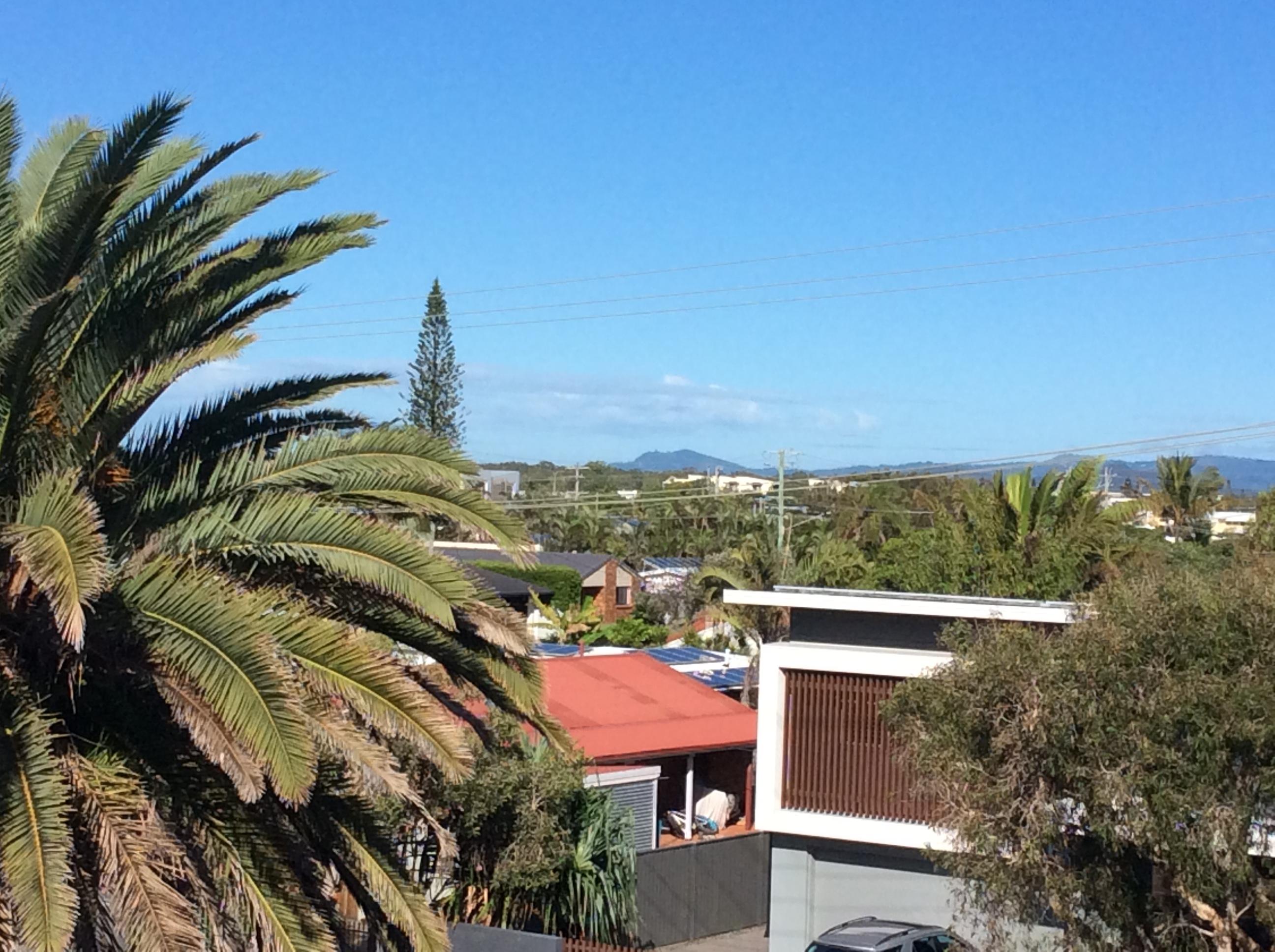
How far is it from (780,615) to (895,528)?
43.8 metres

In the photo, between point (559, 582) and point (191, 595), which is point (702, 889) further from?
point (559, 582)

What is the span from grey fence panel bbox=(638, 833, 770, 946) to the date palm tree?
10.6 metres

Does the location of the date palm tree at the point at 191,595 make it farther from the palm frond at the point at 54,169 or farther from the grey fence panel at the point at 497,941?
the grey fence panel at the point at 497,941

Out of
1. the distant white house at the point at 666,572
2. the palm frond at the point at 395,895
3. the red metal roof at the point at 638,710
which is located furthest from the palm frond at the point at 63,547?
the distant white house at the point at 666,572

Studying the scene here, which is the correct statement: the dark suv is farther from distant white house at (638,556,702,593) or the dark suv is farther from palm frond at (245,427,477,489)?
distant white house at (638,556,702,593)

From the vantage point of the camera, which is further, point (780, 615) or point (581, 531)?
point (581, 531)

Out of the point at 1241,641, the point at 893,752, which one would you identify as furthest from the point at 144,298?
the point at 893,752

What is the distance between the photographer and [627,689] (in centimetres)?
2464

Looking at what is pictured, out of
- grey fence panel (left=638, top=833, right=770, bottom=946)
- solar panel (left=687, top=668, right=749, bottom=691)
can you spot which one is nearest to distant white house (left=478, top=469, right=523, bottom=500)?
solar panel (left=687, top=668, right=749, bottom=691)

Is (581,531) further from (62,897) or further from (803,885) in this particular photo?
(62,897)

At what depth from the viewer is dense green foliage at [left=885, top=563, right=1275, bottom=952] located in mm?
8969

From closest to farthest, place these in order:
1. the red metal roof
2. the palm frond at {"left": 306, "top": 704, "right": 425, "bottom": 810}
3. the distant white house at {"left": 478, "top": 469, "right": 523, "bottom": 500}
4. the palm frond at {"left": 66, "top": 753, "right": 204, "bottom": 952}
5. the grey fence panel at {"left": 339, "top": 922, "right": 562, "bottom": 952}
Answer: the palm frond at {"left": 66, "top": 753, "right": 204, "bottom": 952} < the palm frond at {"left": 306, "top": 704, "right": 425, "bottom": 810} < the grey fence panel at {"left": 339, "top": 922, "right": 562, "bottom": 952} < the red metal roof < the distant white house at {"left": 478, "top": 469, "right": 523, "bottom": 500}

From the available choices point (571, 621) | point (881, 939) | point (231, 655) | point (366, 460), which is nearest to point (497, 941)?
point (881, 939)

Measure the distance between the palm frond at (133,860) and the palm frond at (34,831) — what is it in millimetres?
159
